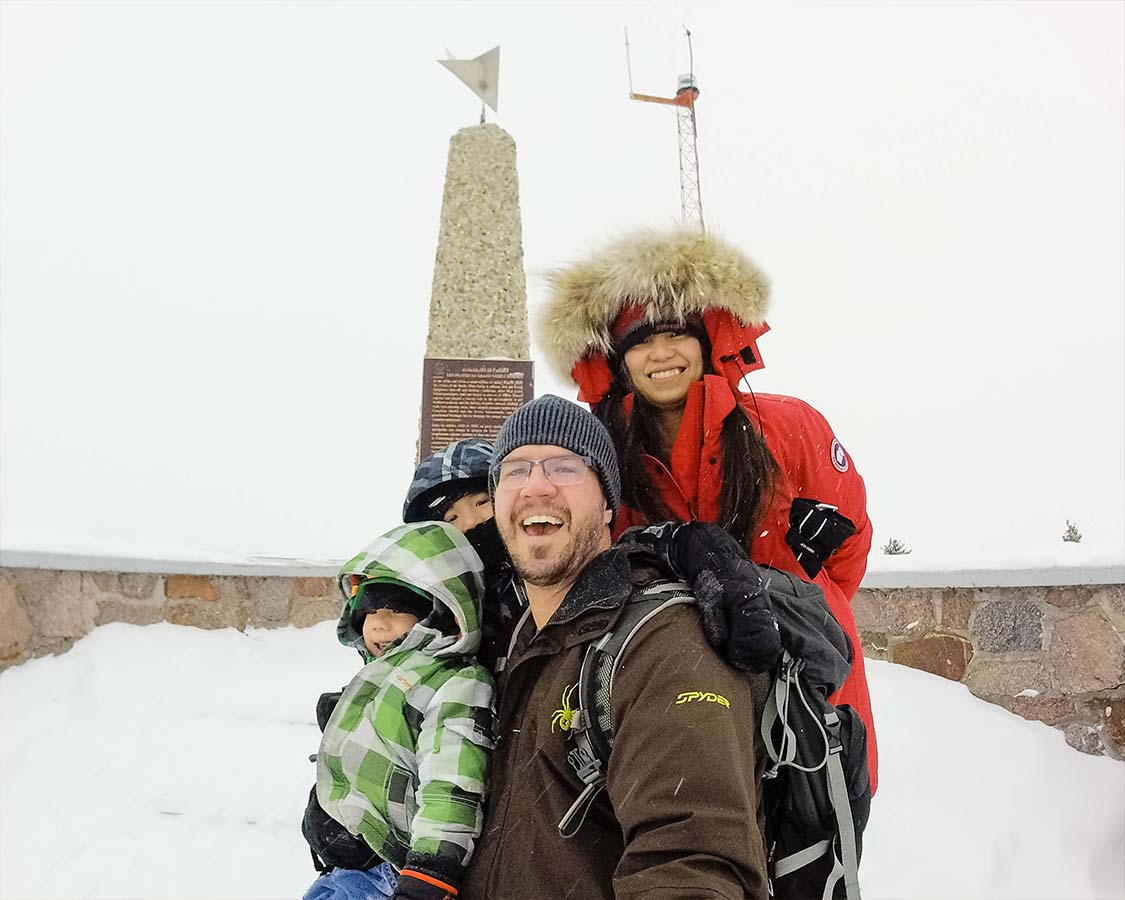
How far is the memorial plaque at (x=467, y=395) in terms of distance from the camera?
5.92 m

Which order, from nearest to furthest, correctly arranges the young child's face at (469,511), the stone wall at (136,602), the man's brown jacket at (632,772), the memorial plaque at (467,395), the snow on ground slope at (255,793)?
1. the man's brown jacket at (632,772)
2. the young child's face at (469,511)
3. the snow on ground slope at (255,793)
4. the stone wall at (136,602)
5. the memorial plaque at (467,395)

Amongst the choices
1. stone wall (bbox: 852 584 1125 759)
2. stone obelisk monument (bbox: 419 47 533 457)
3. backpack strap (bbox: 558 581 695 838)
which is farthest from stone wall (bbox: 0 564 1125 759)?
backpack strap (bbox: 558 581 695 838)

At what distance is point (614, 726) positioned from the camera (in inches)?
45.4

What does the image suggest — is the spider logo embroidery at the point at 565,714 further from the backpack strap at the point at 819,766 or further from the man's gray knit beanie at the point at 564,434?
the man's gray knit beanie at the point at 564,434

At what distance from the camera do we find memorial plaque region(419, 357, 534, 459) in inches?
233

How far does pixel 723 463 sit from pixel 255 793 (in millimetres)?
3084

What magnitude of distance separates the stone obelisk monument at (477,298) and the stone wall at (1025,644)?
2995mm

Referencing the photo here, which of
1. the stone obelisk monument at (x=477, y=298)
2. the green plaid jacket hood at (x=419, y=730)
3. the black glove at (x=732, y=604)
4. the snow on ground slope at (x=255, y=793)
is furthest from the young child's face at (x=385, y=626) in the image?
the stone obelisk monument at (x=477, y=298)

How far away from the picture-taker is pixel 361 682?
1615 millimetres

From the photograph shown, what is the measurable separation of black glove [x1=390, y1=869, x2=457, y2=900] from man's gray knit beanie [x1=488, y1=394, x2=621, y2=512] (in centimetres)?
69

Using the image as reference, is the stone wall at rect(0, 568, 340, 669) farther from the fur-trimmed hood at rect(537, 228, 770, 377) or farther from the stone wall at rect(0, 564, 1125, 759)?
the fur-trimmed hood at rect(537, 228, 770, 377)

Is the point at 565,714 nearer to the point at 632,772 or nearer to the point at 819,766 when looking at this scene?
the point at 632,772

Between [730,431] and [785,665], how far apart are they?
2.12 ft

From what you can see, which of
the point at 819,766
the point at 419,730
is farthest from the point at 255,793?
the point at 819,766
